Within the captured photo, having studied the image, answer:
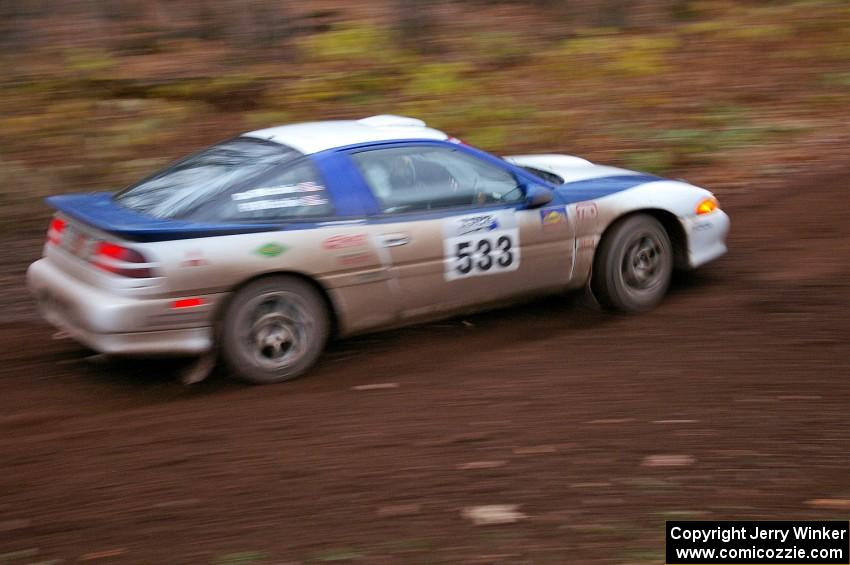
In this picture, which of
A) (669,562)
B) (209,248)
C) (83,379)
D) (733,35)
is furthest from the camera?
(733,35)

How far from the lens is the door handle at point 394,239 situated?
5.95 m

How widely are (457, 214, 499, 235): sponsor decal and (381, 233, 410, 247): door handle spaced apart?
14.2 inches

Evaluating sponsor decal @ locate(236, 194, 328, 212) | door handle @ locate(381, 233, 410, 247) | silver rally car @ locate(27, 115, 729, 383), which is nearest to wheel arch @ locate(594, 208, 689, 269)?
silver rally car @ locate(27, 115, 729, 383)

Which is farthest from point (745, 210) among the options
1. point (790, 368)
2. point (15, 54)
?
point (15, 54)

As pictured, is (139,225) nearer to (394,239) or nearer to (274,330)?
(274,330)

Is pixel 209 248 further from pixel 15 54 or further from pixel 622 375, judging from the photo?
pixel 15 54

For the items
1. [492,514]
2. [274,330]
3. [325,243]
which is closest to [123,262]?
[274,330]

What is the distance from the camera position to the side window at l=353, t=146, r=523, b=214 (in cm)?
605

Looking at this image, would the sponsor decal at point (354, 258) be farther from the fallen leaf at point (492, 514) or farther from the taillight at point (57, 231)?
the fallen leaf at point (492, 514)

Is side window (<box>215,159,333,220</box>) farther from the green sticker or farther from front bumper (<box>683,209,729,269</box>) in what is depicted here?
front bumper (<box>683,209,729,269</box>)

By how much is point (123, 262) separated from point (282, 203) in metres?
0.96

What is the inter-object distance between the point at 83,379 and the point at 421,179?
238 cm

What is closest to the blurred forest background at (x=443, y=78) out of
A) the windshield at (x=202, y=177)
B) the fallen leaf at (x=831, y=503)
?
the windshield at (x=202, y=177)

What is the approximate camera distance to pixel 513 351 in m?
6.15
